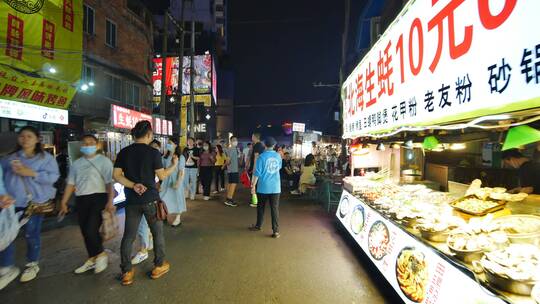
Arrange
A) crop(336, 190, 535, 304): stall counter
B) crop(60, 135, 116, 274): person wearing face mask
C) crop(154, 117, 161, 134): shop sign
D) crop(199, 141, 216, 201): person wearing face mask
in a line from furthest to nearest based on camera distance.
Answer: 1. crop(154, 117, 161, 134): shop sign
2. crop(199, 141, 216, 201): person wearing face mask
3. crop(60, 135, 116, 274): person wearing face mask
4. crop(336, 190, 535, 304): stall counter

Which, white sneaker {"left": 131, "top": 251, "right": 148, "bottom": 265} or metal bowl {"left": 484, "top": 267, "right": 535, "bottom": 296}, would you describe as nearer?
metal bowl {"left": 484, "top": 267, "right": 535, "bottom": 296}

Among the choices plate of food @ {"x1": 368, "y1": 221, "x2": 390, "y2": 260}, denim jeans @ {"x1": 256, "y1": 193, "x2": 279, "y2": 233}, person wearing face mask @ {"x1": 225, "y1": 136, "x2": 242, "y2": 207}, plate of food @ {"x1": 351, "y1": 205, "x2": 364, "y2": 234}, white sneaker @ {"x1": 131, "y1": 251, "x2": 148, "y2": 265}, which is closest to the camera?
plate of food @ {"x1": 368, "y1": 221, "x2": 390, "y2": 260}

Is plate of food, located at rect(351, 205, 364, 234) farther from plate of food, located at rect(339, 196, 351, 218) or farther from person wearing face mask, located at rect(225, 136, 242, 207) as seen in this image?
person wearing face mask, located at rect(225, 136, 242, 207)

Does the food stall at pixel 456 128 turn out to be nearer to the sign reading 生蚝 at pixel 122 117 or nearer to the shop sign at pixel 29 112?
the shop sign at pixel 29 112

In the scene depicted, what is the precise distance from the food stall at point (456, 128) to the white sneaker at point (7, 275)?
5.50m

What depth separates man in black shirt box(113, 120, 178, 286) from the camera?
427 cm

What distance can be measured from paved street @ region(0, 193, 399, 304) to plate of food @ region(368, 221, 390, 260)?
1.46 feet

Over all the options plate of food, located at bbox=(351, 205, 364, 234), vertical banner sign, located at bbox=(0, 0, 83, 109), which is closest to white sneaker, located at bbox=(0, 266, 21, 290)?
vertical banner sign, located at bbox=(0, 0, 83, 109)

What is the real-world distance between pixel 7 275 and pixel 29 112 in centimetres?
598

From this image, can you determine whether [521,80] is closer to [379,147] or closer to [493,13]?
[493,13]

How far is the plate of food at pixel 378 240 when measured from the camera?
4402 mm

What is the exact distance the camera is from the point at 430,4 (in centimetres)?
347

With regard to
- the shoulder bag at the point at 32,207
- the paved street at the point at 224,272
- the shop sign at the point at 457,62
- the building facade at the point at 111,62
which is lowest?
the paved street at the point at 224,272

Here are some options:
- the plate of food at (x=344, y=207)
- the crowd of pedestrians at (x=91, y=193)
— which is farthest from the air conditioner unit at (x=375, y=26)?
the crowd of pedestrians at (x=91, y=193)
